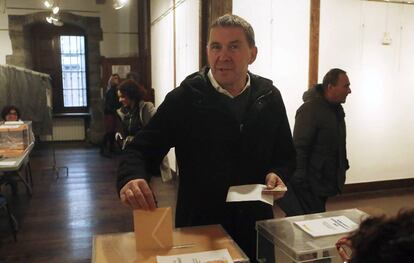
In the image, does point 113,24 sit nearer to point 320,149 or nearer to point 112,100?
point 112,100

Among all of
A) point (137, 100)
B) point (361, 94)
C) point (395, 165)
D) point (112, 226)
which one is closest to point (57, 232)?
point (112, 226)

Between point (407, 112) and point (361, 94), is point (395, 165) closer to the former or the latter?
point (407, 112)

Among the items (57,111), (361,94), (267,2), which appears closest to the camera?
(267,2)

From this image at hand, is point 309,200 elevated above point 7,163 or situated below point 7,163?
below

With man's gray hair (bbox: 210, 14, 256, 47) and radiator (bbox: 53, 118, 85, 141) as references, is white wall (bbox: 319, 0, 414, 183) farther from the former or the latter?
radiator (bbox: 53, 118, 85, 141)

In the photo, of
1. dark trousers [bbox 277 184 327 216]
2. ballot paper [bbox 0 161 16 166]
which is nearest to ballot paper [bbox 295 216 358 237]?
dark trousers [bbox 277 184 327 216]

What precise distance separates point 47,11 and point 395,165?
6.99 m

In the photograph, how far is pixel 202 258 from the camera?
1081mm

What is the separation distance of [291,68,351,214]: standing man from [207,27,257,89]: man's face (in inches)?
69.1

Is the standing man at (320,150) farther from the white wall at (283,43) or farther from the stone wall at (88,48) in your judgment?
the stone wall at (88,48)

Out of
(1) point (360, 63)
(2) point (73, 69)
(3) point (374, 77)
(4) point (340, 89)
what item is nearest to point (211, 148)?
(4) point (340, 89)

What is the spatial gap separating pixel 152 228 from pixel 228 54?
2.02 ft

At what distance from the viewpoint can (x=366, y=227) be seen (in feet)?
1.81

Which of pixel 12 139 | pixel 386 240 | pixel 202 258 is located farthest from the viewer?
pixel 12 139
